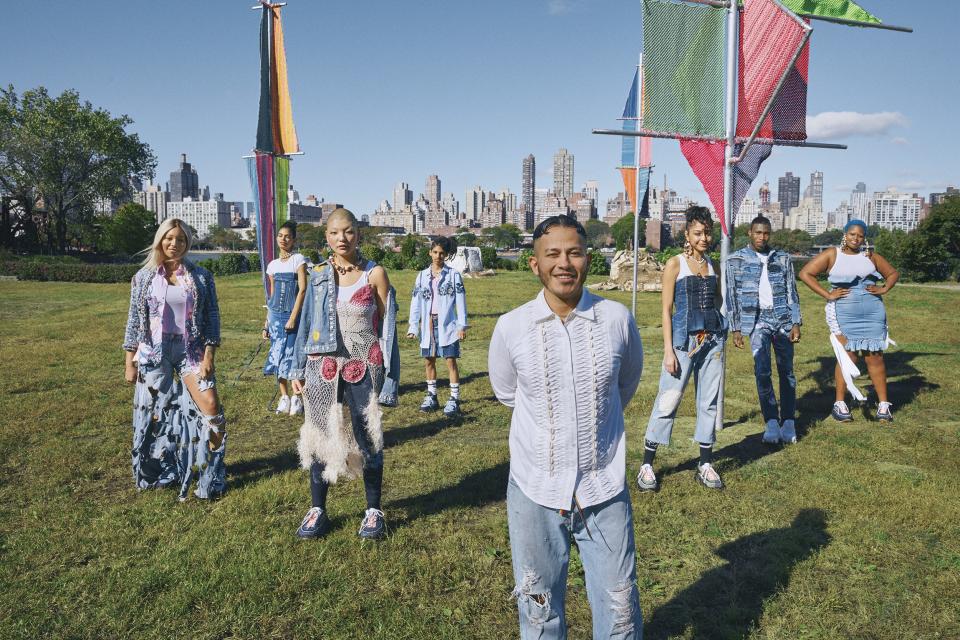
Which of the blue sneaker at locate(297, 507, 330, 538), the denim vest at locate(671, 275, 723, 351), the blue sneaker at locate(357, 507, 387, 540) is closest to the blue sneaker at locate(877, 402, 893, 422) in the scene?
the denim vest at locate(671, 275, 723, 351)

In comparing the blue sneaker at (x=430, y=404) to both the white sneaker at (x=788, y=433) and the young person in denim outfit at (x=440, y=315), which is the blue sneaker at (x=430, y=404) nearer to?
the young person in denim outfit at (x=440, y=315)

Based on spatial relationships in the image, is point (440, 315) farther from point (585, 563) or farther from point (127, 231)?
point (127, 231)

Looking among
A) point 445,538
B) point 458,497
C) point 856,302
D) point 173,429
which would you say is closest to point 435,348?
point 458,497

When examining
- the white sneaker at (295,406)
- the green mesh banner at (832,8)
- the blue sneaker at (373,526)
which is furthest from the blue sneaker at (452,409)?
the green mesh banner at (832,8)

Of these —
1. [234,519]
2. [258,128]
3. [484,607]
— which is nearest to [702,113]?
[258,128]

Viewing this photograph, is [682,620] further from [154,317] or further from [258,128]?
[258,128]

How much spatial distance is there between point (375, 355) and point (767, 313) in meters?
3.93

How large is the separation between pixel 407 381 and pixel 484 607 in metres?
5.84

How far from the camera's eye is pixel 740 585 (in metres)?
3.64

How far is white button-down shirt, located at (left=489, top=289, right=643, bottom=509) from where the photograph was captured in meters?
2.35

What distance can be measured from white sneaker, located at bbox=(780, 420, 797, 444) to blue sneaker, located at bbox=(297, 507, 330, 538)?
164 inches

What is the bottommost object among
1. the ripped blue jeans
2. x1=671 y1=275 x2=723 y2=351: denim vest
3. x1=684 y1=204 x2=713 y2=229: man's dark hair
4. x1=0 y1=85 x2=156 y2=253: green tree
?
the ripped blue jeans

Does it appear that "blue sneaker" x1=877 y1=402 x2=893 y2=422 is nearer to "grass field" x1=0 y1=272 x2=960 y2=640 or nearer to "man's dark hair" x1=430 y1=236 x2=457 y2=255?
"grass field" x1=0 y1=272 x2=960 y2=640

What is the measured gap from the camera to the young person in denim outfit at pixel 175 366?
4.75 m
